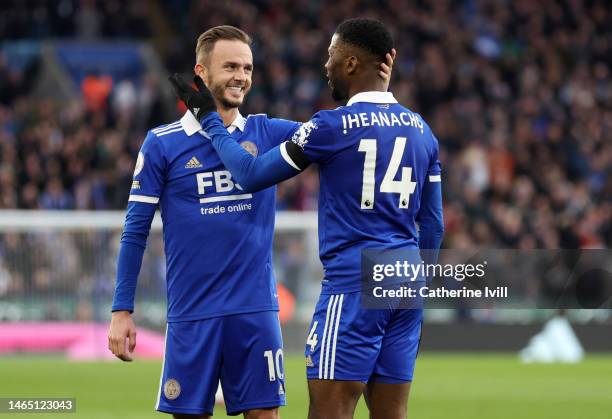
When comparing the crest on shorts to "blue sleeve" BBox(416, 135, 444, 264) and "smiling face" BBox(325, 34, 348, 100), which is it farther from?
"smiling face" BBox(325, 34, 348, 100)

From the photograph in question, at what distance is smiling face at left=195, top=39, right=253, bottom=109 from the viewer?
5793mm

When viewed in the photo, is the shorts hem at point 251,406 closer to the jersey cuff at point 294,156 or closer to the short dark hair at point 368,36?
the jersey cuff at point 294,156

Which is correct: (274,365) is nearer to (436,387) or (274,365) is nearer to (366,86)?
(366,86)

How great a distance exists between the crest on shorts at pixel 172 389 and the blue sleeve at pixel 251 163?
927 mm

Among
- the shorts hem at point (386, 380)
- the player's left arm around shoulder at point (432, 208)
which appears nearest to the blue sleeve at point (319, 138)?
the player's left arm around shoulder at point (432, 208)

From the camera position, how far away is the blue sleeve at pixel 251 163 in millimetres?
5379

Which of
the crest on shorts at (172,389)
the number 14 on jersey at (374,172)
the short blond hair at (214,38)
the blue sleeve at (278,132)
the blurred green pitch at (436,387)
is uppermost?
the short blond hair at (214,38)

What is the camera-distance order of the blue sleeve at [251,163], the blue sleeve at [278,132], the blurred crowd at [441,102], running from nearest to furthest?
the blue sleeve at [251,163]
the blue sleeve at [278,132]
the blurred crowd at [441,102]

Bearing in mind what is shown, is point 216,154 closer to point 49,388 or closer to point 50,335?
point 49,388

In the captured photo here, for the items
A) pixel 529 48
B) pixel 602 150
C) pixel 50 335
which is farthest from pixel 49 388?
pixel 529 48

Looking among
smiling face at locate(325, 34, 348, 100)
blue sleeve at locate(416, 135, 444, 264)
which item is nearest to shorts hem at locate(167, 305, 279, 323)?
blue sleeve at locate(416, 135, 444, 264)

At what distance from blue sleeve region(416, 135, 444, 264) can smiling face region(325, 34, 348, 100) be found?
1.55 feet

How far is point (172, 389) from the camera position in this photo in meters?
5.66

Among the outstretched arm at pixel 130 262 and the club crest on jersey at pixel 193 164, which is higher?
the club crest on jersey at pixel 193 164
